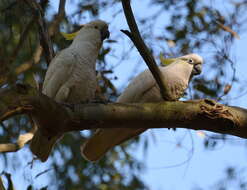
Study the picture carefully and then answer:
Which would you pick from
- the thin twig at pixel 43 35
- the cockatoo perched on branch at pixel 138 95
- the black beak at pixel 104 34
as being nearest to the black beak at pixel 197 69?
the cockatoo perched on branch at pixel 138 95

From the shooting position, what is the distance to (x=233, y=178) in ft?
14.1

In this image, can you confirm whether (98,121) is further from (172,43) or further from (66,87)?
(172,43)

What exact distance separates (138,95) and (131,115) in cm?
79

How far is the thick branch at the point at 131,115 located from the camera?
74.1 inches

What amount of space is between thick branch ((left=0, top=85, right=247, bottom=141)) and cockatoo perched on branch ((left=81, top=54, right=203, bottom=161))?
1.71 feet

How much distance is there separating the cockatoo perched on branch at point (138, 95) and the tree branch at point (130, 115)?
520 millimetres

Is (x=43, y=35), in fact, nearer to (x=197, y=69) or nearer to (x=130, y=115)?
(x=130, y=115)

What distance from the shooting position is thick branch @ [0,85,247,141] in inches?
74.1

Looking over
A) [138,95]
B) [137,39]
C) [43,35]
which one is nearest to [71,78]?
[43,35]

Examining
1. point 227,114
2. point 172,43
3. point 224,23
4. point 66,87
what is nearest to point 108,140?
point 66,87

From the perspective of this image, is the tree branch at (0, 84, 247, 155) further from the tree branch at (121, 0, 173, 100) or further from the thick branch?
the tree branch at (121, 0, 173, 100)

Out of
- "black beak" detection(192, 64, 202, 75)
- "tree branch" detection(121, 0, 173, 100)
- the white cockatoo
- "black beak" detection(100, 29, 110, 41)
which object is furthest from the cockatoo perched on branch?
"tree branch" detection(121, 0, 173, 100)

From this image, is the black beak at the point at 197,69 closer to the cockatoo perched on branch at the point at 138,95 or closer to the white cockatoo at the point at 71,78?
the cockatoo perched on branch at the point at 138,95

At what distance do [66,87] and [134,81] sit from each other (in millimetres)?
546
